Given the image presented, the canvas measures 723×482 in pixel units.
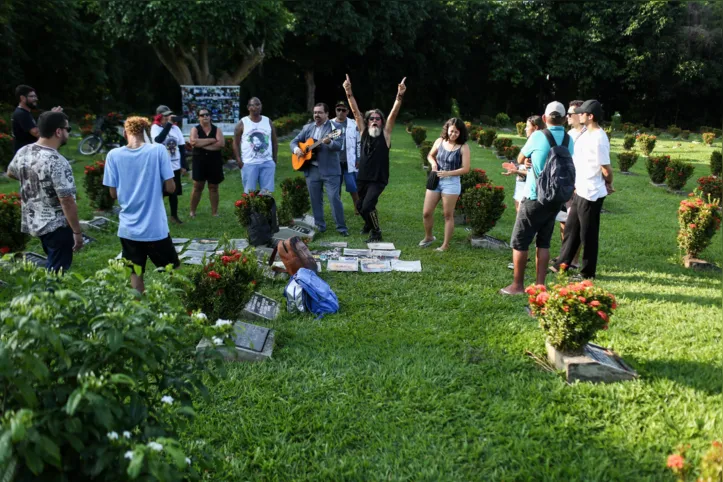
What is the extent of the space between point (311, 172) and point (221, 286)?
12.6ft

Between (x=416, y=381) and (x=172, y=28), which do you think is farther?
(x=172, y=28)

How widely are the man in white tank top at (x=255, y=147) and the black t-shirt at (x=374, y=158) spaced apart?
1.36 meters

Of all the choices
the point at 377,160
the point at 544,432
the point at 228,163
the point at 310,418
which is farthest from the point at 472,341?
the point at 228,163

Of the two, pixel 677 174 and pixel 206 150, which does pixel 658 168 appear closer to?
pixel 677 174

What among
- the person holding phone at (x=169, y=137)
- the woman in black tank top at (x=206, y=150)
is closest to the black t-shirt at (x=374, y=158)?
the woman in black tank top at (x=206, y=150)

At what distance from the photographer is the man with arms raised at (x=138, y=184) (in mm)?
4777

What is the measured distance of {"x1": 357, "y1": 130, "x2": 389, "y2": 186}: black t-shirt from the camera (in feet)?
25.0

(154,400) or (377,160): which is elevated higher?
(377,160)

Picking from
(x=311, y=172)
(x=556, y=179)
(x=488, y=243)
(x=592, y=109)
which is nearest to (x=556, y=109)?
(x=592, y=109)

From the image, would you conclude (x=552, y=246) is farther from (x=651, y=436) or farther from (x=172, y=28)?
(x=172, y=28)

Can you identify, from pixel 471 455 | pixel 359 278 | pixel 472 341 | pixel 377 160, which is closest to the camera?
pixel 471 455

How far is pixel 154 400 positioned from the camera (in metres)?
2.27

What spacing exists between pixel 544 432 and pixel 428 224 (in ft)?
14.7

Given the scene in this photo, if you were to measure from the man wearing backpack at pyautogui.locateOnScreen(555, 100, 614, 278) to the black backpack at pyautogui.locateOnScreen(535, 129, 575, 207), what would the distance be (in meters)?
0.68
